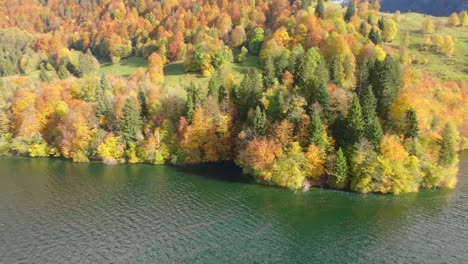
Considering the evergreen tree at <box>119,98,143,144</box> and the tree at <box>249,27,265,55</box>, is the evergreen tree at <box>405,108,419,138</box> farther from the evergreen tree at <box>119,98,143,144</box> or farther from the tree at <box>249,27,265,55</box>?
the tree at <box>249,27,265,55</box>

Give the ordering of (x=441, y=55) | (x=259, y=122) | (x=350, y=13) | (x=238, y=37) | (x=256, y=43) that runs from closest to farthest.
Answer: (x=259, y=122), (x=441, y=55), (x=256, y=43), (x=350, y=13), (x=238, y=37)

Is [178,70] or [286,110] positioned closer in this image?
[286,110]

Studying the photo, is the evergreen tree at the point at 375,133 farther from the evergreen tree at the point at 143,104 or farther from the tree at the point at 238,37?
the tree at the point at 238,37

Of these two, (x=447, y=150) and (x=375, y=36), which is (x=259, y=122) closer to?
(x=447, y=150)

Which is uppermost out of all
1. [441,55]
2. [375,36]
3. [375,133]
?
[375,36]

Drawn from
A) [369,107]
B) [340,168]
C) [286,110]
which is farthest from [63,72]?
[369,107]

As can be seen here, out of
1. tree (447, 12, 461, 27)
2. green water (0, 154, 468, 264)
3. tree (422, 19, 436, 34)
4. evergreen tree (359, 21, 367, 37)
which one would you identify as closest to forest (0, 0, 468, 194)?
evergreen tree (359, 21, 367, 37)
